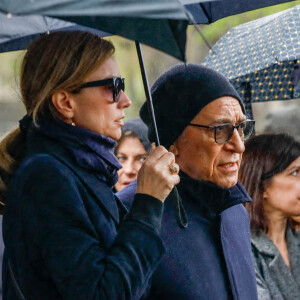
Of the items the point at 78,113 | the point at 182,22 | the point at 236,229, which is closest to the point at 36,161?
the point at 78,113

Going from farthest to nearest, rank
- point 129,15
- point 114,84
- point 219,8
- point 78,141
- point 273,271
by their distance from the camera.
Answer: point 273,271 → point 219,8 → point 114,84 → point 78,141 → point 129,15

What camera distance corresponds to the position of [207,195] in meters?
3.48

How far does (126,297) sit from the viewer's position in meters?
2.45

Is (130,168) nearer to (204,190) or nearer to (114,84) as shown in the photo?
(204,190)

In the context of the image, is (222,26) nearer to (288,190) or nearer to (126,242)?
(288,190)

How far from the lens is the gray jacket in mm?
4535

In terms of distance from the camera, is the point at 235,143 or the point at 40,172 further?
the point at 235,143

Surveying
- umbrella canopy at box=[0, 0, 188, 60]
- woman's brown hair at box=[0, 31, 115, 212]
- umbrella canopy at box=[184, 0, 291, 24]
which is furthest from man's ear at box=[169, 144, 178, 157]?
umbrella canopy at box=[0, 0, 188, 60]

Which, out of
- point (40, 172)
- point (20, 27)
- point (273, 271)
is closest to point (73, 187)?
point (40, 172)

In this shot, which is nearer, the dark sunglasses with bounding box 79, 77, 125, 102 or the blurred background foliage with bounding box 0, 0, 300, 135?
the dark sunglasses with bounding box 79, 77, 125, 102

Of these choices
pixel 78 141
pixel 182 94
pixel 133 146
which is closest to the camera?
pixel 78 141

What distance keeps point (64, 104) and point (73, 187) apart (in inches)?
15.2

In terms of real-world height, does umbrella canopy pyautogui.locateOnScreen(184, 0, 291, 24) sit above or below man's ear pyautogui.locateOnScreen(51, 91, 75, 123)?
below

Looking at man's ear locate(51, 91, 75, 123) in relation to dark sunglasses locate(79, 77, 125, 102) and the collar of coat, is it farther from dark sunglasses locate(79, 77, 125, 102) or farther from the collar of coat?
the collar of coat
